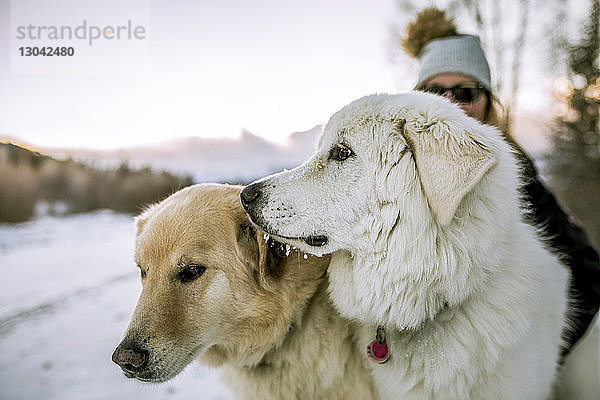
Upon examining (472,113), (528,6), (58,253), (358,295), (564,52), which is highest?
(528,6)

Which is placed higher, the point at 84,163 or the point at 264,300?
the point at 264,300

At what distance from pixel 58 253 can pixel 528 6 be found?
9870 mm

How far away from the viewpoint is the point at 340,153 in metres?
1.58

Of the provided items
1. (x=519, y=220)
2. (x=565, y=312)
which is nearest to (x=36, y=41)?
(x=519, y=220)

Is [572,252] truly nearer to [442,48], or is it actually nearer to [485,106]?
[485,106]

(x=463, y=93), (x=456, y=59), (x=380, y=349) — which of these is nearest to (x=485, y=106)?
(x=463, y=93)

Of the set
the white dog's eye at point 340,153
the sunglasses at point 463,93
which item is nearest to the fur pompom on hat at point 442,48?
the sunglasses at point 463,93

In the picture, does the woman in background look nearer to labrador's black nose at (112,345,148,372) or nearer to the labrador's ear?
the labrador's ear

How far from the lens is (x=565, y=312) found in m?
→ 1.91

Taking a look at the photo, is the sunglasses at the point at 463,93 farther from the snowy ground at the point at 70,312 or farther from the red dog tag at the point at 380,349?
the snowy ground at the point at 70,312

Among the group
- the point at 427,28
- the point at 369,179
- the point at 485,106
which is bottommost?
the point at 369,179

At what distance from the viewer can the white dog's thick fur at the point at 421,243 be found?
1404 millimetres

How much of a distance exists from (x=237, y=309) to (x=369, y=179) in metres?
0.85

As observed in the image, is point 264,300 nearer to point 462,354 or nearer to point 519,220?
point 462,354
